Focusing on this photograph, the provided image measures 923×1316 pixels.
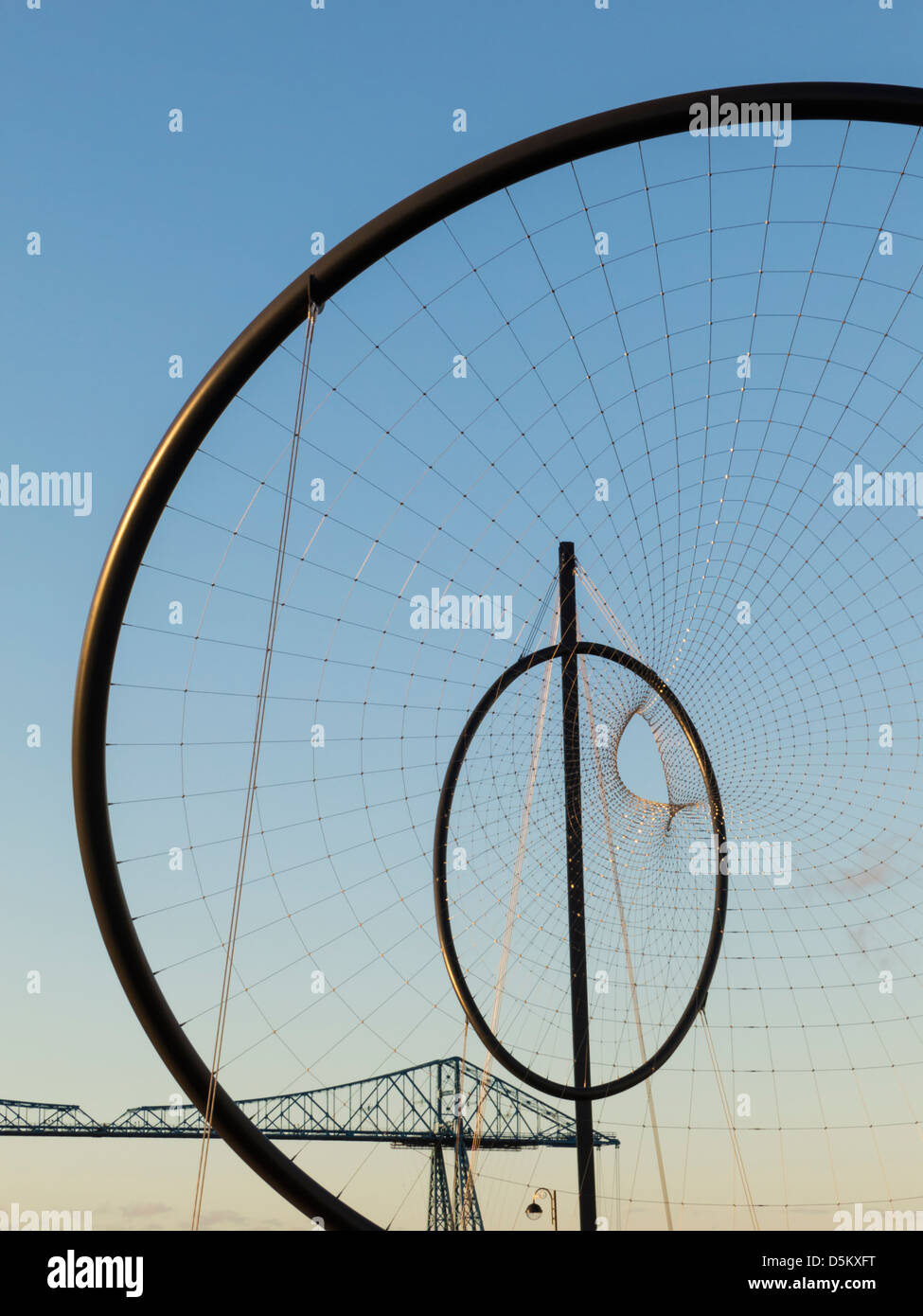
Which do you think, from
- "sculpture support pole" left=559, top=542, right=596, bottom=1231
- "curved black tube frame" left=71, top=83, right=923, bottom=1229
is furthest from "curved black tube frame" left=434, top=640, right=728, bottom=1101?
"curved black tube frame" left=71, top=83, right=923, bottom=1229

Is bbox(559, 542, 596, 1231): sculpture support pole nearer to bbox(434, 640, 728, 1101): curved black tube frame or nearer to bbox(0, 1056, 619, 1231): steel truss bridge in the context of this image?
bbox(434, 640, 728, 1101): curved black tube frame

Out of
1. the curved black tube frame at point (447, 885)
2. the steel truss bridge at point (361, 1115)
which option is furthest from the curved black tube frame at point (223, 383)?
the steel truss bridge at point (361, 1115)

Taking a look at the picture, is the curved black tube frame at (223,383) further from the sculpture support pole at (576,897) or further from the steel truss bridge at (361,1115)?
the steel truss bridge at (361,1115)

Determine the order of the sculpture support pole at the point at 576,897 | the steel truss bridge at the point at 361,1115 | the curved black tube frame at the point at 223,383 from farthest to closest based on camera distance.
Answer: the steel truss bridge at the point at 361,1115
the sculpture support pole at the point at 576,897
the curved black tube frame at the point at 223,383

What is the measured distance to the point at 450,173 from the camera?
28.0 feet

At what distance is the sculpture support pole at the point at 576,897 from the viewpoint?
18531 millimetres

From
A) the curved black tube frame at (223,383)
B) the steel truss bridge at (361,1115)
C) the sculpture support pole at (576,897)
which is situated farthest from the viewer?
the steel truss bridge at (361,1115)

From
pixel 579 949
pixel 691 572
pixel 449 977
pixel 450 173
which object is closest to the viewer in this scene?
pixel 450 173

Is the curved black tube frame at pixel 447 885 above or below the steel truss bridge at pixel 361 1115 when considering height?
above

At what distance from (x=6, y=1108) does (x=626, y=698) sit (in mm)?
112092

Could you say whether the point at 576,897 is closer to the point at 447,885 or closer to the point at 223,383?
the point at 447,885

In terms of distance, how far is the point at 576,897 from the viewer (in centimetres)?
1869

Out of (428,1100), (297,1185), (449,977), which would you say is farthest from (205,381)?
(428,1100)
